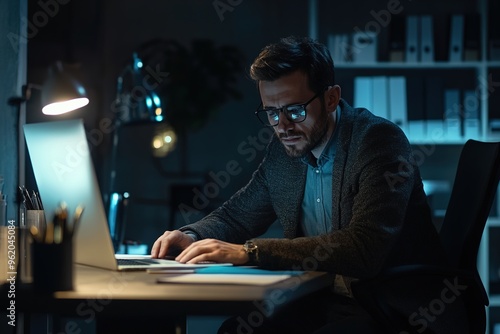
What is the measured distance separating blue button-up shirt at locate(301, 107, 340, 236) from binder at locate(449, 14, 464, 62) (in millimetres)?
2037

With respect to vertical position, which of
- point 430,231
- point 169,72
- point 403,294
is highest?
point 169,72

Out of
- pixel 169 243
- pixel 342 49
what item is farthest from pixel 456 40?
pixel 169 243

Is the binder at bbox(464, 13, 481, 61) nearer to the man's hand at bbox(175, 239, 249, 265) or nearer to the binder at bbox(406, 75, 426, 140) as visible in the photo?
the binder at bbox(406, 75, 426, 140)

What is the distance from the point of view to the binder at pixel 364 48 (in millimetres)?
4098

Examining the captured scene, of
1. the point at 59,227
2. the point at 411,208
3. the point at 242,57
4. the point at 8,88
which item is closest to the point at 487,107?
the point at 242,57

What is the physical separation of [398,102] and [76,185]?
267 cm

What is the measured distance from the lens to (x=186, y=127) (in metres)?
4.84

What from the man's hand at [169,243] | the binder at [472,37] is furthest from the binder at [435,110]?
the man's hand at [169,243]

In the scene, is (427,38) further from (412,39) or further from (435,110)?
(435,110)

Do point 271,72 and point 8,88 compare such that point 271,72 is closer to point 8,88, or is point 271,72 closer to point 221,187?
point 8,88

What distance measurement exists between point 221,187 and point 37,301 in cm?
364

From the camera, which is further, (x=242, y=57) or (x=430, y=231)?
(x=242, y=57)

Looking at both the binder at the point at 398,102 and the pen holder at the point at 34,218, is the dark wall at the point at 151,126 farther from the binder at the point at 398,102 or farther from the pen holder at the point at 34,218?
the pen holder at the point at 34,218

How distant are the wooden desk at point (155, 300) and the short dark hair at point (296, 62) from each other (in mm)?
806
